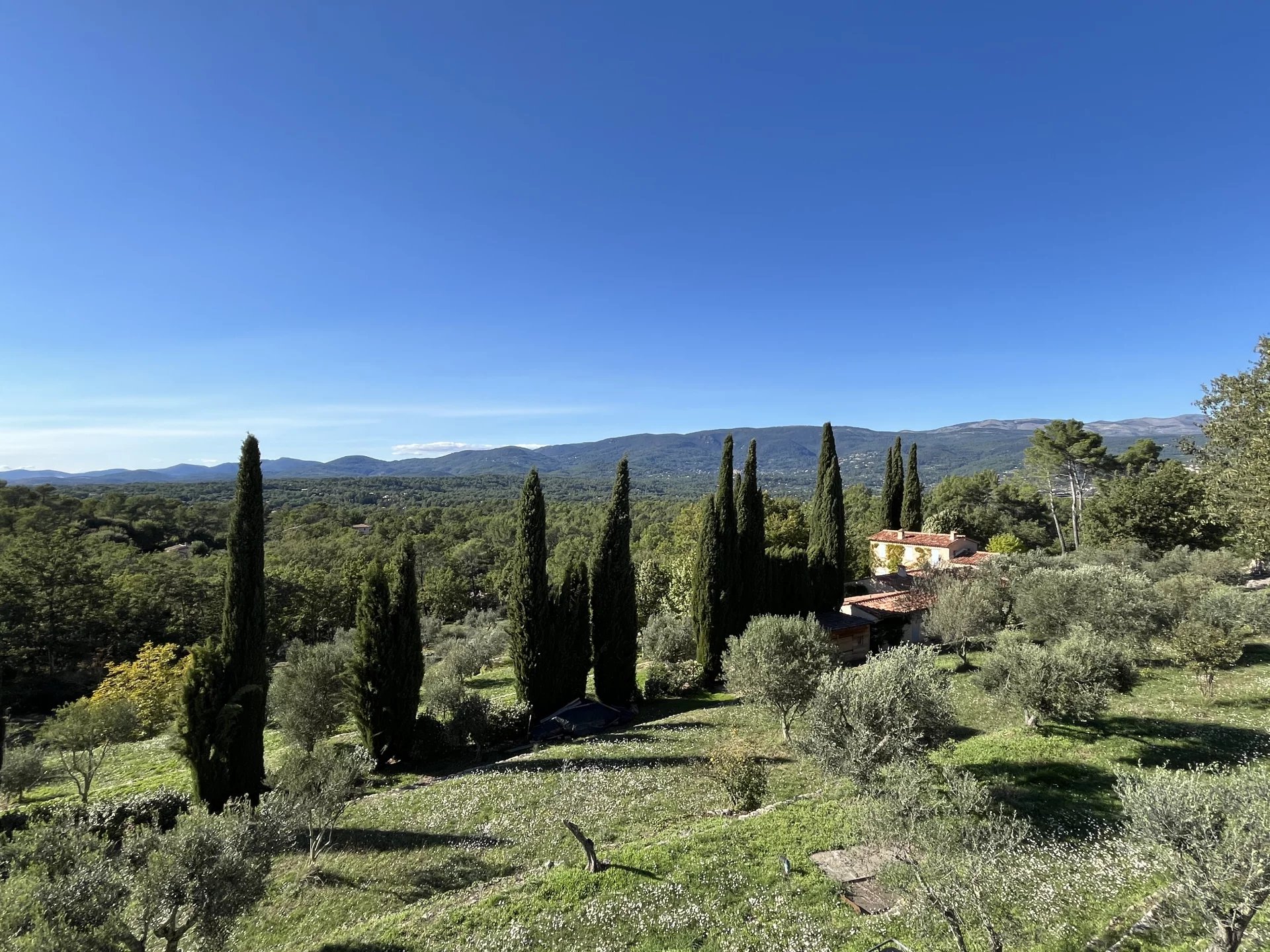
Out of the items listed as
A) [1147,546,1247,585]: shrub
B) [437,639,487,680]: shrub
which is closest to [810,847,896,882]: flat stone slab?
[437,639,487,680]: shrub

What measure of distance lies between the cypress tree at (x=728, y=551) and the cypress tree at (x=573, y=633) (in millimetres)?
7680

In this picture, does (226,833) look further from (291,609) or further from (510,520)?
(510,520)

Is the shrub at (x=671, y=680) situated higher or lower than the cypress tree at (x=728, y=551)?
lower

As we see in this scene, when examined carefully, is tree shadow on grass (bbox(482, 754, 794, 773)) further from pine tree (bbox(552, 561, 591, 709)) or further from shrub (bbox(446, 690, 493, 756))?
pine tree (bbox(552, 561, 591, 709))

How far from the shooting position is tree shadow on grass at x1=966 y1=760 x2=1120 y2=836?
12.2 m

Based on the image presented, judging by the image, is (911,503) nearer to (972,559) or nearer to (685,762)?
(972,559)

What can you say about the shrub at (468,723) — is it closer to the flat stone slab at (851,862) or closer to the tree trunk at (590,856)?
the tree trunk at (590,856)

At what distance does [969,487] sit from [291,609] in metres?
81.6

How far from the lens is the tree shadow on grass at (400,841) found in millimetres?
13828

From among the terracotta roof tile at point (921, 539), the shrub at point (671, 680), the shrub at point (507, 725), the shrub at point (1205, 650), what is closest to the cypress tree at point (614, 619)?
the shrub at point (671, 680)

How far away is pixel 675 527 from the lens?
58.8m

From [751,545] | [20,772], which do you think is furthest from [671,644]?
[20,772]

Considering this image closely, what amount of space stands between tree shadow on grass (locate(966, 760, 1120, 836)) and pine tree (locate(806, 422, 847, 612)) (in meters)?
19.8

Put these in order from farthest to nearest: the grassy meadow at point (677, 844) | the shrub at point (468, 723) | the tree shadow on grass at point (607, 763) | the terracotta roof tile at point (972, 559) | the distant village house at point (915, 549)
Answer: the distant village house at point (915, 549) < the terracotta roof tile at point (972, 559) < the shrub at point (468, 723) < the tree shadow on grass at point (607, 763) < the grassy meadow at point (677, 844)
